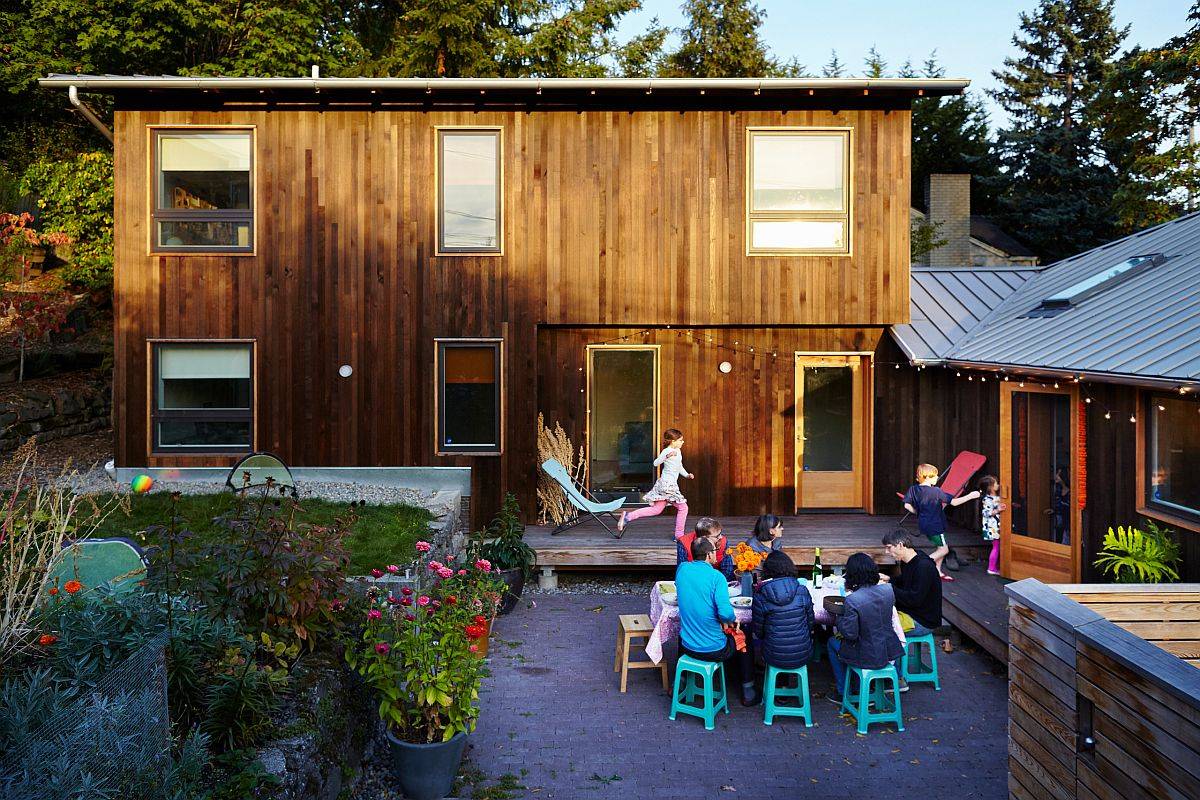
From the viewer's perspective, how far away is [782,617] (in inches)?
245

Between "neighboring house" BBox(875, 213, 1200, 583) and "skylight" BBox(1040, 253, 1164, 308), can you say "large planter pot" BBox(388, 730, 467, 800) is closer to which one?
"neighboring house" BBox(875, 213, 1200, 583)

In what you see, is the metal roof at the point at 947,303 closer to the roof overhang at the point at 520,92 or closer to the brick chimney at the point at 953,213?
the roof overhang at the point at 520,92

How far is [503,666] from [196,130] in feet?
26.3

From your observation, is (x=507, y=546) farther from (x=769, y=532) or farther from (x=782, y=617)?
(x=782, y=617)

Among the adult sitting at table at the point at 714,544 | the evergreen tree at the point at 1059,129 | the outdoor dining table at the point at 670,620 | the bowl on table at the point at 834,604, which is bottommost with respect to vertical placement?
the outdoor dining table at the point at 670,620

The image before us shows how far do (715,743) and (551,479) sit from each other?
560cm

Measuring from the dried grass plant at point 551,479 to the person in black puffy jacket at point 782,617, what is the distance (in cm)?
508

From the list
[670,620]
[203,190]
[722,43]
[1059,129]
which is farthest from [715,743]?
[722,43]

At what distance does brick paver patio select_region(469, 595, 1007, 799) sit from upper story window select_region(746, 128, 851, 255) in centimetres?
566

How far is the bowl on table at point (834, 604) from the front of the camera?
650 cm

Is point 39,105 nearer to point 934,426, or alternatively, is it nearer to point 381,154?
point 381,154

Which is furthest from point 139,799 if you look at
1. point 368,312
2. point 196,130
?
point 196,130

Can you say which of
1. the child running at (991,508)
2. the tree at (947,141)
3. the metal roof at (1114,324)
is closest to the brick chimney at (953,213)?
the tree at (947,141)

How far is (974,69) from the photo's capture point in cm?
3105
